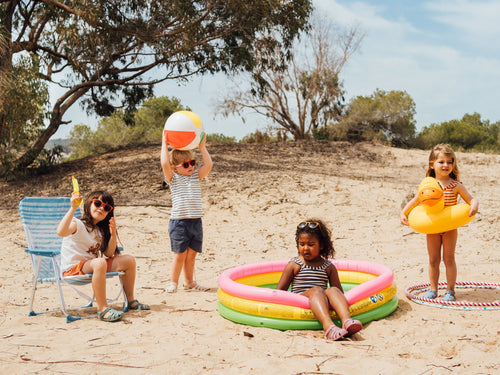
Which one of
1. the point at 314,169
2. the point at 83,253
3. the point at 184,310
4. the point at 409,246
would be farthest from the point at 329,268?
the point at 314,169

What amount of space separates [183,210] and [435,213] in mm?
2816

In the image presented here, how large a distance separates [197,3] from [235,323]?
11.6m

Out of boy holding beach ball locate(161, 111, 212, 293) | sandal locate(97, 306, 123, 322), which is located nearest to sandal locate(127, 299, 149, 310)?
sandal locate(97, 306, 123, 322)

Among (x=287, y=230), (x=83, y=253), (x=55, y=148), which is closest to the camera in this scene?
(x=83, y=253)

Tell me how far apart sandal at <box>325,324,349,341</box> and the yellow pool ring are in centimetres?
30

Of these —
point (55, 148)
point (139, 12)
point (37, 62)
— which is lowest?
Answer: point (55, 148)

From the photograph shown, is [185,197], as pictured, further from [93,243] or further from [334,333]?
[334,333]

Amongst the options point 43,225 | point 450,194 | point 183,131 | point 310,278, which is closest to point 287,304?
point 310,278

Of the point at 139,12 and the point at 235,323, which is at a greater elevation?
the point at 139,12

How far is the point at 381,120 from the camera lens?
2545 cm

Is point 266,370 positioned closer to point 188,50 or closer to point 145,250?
point 145,250

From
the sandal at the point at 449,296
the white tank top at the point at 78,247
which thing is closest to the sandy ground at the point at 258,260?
the sandal at the point at 449,296

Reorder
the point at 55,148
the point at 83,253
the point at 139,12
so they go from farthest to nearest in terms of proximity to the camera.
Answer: the point at 55,148 < the point at 139,12 < the point at 83,253

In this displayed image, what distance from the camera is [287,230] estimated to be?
9.58 meters
